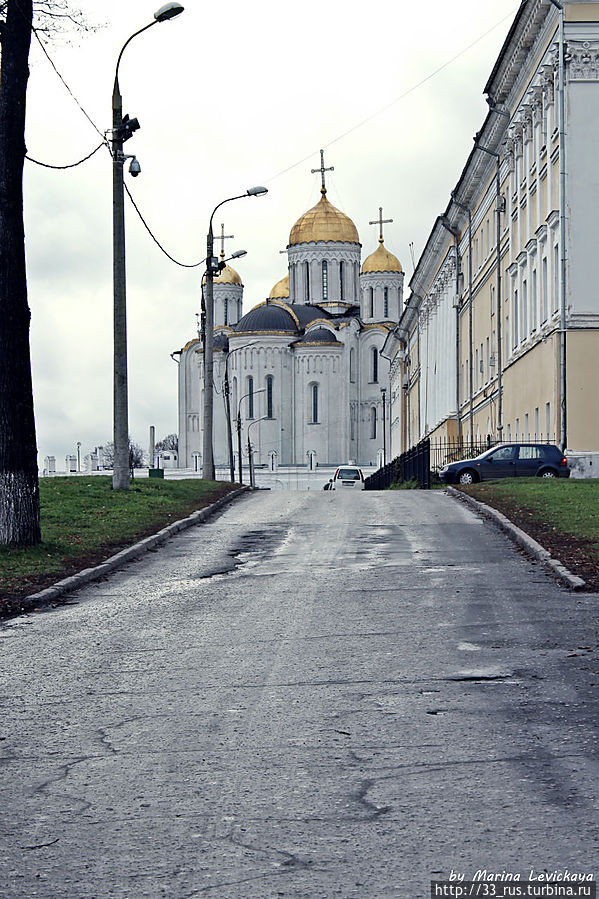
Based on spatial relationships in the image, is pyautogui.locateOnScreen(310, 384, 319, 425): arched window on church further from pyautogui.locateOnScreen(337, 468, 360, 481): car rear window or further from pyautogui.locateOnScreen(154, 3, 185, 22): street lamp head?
pyautogui.locateOnScreen(154, 3, 185, 22): street lamp head

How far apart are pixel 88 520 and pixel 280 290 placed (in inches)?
4094

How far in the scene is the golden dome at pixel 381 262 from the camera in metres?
118

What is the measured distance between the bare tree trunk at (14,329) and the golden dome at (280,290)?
10621 cm

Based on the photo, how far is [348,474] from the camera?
199 ft

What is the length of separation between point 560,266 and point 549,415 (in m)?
4.13

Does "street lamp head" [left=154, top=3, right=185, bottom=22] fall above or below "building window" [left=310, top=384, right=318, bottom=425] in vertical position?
above

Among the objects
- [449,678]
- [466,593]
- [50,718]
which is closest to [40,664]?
[50,718]

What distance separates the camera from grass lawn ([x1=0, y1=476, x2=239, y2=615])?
14.3 m

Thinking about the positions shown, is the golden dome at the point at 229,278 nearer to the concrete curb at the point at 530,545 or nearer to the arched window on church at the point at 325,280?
the arched window on church at the point at 325,280

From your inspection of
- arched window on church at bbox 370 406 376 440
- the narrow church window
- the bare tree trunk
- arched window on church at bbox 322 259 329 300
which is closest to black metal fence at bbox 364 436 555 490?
the bare tree trunk

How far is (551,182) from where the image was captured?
1411 inches

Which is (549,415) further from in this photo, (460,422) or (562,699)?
(562,699)

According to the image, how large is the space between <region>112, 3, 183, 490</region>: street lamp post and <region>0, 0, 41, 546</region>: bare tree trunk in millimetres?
8826

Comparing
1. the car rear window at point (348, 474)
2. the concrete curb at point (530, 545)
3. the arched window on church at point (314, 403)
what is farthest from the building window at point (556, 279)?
the arched window on church at point (314, 403)
